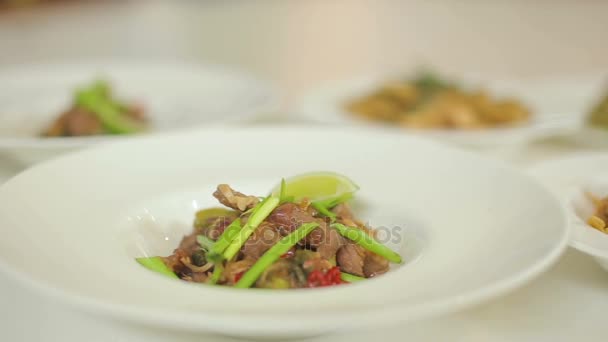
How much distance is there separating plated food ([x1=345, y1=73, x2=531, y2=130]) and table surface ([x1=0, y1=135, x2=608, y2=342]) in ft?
3.36

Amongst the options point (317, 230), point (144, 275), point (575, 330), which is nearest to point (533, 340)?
point (575, 330)

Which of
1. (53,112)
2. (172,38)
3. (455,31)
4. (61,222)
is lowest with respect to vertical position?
(455,31)

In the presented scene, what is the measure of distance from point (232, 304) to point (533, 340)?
1.84 ft

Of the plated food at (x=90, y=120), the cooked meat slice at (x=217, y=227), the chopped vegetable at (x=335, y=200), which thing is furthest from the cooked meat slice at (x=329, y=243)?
the plated food at (x=90, y=120)

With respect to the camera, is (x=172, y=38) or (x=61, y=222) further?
(x=172, y=38)

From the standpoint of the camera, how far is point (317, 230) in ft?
4.17

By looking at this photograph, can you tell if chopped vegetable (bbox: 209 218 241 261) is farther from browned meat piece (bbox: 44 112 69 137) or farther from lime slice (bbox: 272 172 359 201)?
browned meat piece (bbox: 44 112 69 137)

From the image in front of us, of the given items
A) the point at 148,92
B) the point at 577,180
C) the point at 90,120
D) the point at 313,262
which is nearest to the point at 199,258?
the point at 313,262

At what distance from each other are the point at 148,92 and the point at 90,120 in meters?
0.71

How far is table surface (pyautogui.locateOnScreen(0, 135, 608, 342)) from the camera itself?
3.79ft

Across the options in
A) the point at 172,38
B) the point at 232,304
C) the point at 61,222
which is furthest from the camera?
the point at 172,38

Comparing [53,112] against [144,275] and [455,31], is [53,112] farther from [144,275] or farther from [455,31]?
[455,31]

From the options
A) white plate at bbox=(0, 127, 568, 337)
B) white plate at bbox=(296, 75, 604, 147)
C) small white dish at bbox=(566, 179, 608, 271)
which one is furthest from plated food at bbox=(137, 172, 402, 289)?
white plate at bbox=(296, 75, 604, 147)

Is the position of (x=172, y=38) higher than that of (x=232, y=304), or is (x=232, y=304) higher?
(x=232, y=304)
